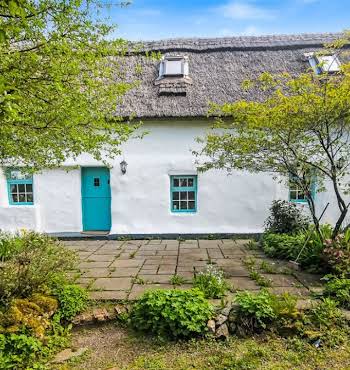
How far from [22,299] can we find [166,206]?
16.3ft

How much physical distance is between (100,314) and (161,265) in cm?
193

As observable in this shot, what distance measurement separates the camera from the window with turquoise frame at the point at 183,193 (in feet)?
26.8

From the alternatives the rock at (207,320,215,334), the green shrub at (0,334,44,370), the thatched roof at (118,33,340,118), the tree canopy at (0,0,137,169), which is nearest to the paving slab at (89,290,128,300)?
the green shrub at (0,334,44,370)

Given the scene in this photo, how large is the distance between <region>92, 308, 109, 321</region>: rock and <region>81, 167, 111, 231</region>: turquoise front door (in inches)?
195

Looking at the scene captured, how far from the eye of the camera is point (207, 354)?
2.99 metres

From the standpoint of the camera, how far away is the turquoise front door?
837 centimetres

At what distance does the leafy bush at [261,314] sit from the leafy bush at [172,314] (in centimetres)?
37

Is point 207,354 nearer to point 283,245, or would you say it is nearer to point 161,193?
point 283,245

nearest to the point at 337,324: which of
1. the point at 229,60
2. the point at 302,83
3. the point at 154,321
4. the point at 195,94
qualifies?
the point at 154,321

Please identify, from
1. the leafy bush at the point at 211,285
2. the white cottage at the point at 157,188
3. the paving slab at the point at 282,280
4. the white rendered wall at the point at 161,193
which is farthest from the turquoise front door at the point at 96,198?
the paving slab at the point at 282,280

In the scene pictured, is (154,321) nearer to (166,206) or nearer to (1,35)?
(1,35)

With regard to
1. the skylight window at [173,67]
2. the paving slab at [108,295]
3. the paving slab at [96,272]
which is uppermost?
the skylight window at [173,67]

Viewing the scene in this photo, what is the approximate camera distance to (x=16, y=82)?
314 cm

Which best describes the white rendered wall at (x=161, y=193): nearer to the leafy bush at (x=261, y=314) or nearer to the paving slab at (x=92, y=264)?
the paving slab at (x=92, y=264)
